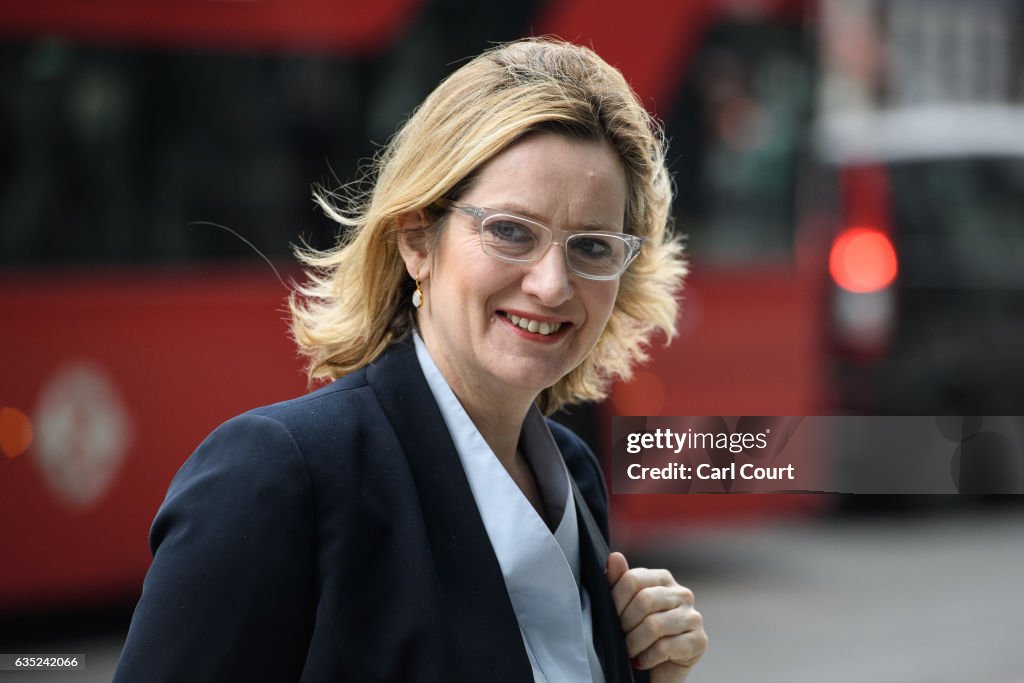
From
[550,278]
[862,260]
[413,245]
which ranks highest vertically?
[862,260]

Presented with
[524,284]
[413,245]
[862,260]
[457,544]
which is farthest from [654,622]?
[862,260]

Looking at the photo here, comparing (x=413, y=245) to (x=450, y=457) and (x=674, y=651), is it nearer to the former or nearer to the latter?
(x=450, y=457)

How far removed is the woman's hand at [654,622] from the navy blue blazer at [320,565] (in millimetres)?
322

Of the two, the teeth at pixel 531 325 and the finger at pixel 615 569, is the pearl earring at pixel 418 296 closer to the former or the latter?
the teeth at pixel 531 325

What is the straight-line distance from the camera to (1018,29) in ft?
39.9

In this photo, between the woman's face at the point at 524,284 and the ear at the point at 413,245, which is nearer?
the woman's face at the point at 524,284

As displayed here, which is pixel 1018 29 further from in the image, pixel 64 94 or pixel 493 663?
pixel 493 663

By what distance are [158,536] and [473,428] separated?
1.41 ft

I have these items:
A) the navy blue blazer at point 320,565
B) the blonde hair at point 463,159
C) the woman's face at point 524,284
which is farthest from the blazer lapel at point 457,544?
the blonde hair at point 463,159

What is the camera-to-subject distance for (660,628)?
1931mm

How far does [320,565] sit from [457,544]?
0.62ft

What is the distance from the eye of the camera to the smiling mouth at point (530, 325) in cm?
181

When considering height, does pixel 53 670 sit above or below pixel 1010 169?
below

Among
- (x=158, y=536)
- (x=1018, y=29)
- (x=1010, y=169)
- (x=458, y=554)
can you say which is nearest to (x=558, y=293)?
(x=458, y=554)
